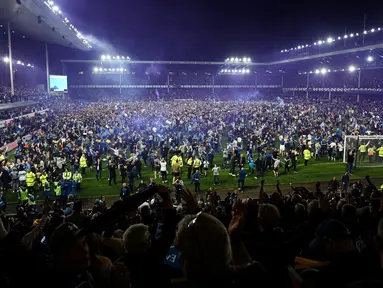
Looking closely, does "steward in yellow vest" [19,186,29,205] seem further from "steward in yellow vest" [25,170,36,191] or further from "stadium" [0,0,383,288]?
"steward in yellow vest" [25,170,36,191]

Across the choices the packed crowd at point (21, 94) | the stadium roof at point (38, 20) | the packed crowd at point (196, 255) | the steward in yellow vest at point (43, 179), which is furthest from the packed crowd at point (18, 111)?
the packed crowd at point (196, 255)

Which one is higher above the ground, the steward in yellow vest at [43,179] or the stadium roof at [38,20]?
the stadium roof at [38,20]

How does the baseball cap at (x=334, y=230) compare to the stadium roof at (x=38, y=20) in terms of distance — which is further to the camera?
the stadium roof at (x=38, y=20)

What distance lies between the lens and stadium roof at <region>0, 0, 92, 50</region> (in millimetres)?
35812

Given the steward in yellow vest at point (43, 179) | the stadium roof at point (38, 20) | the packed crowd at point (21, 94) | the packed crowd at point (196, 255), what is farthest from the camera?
the packed crowd at point (21, 94)

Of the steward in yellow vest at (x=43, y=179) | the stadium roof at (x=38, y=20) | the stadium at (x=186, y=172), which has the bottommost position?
the steward in yellow vest at (x=43, y=179)

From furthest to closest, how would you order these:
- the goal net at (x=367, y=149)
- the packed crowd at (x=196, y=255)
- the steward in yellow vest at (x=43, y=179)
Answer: the goal net at (x=367, y=149)
the steward in yellow vest at (x=43, y=179)
the packed crowd at (x=196, y=255)

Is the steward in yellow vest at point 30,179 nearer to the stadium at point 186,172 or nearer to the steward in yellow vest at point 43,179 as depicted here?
the stadium at point 186,172

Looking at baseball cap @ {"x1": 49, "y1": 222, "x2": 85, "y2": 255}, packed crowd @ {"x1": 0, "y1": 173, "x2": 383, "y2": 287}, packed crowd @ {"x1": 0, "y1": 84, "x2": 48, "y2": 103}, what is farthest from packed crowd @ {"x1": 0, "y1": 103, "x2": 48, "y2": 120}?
baseball cap @ {"x1": 49, "y1": 222, "x2": 85, "y2": 255}

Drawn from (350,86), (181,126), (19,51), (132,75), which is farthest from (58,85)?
(350,86)

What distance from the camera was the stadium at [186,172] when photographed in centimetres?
279

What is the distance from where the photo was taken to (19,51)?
199 feet

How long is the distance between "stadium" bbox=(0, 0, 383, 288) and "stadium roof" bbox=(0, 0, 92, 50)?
239 mm

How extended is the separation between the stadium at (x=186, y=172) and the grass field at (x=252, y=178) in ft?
0.44
